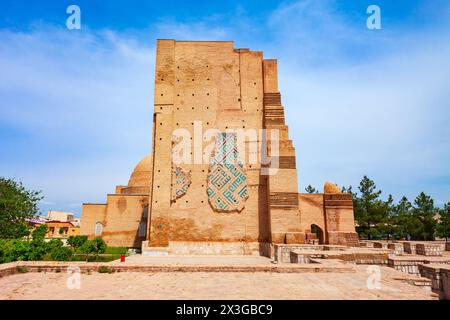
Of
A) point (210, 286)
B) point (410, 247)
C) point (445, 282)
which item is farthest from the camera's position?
point (410, 247)

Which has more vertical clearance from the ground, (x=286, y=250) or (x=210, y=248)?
(x=286, y=250)

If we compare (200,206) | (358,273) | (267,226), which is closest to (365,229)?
(267,226)

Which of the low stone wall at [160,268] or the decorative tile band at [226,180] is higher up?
the decorative tile band at [226,180]

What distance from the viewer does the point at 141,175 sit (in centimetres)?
2591

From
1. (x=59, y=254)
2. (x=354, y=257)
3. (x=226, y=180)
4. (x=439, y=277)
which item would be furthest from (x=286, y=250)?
(x=59, y=254)

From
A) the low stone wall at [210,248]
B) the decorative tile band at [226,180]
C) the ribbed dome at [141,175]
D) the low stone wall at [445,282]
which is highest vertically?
the ribbed dome at [141,175]

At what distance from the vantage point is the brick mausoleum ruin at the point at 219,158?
1453cm

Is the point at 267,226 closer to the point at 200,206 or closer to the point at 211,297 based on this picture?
the point at 200,206

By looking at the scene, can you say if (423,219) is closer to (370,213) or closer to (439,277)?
(370,213)

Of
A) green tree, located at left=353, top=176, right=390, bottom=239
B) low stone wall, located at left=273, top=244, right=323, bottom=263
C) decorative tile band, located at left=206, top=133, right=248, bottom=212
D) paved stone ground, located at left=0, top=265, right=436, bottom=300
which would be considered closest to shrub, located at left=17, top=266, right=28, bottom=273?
paved stone ground, located at left=0, top=265, right=436, bottom=300

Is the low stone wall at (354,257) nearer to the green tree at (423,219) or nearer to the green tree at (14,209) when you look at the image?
the green tree at (14,209)

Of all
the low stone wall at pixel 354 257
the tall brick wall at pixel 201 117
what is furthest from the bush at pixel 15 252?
the low stone wall at pixel 354 257

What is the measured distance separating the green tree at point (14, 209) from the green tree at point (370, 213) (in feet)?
88.2

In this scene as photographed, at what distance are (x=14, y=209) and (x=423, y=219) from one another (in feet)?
116
